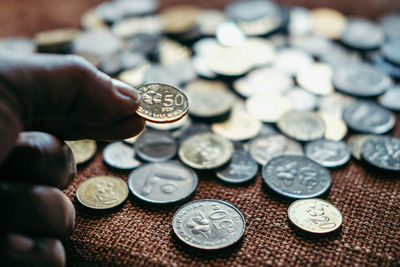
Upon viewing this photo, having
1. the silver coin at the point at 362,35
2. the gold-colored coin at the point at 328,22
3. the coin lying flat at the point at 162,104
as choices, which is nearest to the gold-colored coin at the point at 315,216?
the coin lying flat at the point at 162,104

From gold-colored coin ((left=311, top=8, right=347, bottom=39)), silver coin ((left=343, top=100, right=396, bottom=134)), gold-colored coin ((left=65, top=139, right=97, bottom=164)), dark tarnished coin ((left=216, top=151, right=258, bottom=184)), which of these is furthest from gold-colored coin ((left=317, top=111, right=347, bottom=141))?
gold-colored coin ((left=65, top=139, right=97, bottom=164))

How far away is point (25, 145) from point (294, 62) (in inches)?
50.0

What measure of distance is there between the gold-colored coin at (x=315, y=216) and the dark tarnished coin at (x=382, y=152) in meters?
0.26

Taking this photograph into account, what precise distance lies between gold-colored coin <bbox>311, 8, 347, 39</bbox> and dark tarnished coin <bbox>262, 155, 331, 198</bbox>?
0.98 m

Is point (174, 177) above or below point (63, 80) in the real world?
below

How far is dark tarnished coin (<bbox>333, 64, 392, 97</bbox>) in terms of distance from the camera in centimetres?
153

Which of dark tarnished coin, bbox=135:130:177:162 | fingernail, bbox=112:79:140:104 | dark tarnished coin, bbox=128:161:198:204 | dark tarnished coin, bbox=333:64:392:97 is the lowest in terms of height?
dark tarnished coin, bbox=135:130:177:162

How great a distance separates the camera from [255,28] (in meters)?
1.97

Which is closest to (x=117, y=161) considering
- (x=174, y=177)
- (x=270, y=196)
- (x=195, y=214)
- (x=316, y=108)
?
(x=174, y=177)

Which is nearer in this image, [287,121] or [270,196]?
[270,196]

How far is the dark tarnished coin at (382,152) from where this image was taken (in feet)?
3.94

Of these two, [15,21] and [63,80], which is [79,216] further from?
[15,21]

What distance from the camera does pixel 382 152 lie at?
1.25m

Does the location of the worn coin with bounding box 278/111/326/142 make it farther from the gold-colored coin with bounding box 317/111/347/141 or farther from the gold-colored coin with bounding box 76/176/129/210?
the gold-colored coin with bounding box 76/176/129/210
